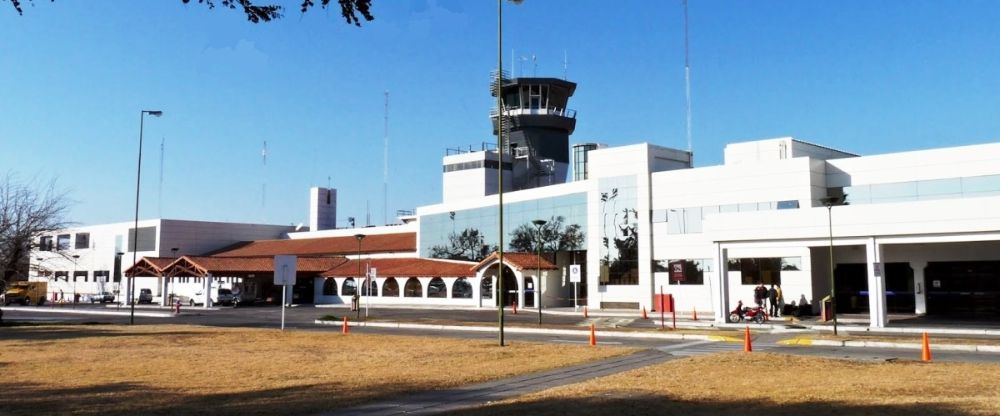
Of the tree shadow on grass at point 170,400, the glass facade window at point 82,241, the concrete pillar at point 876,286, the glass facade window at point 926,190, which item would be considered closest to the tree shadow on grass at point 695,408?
the tree shadow on grass at point 170,400

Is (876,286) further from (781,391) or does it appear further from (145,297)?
(145,297)

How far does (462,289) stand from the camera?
2288 inches

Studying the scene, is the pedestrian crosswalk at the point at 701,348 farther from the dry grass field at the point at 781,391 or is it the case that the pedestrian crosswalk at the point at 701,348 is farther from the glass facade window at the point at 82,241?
the glass facade window at the point at 82,241

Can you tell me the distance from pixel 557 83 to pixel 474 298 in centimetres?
3843

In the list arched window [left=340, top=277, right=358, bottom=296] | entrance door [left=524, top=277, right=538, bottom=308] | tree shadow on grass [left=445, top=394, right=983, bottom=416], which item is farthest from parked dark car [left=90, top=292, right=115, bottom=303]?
tree shadow on grass [left=445, top=394, right=983, bottom=416]

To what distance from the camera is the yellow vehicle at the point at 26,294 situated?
7056 centimetres

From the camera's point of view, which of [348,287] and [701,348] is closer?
[701,348]

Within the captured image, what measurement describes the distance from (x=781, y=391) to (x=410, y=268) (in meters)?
51.3

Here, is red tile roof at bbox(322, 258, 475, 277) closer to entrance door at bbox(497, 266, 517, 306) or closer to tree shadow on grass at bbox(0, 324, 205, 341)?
entrance door at bbox(497, 266, 517, 306)

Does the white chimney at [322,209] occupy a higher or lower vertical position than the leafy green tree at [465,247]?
higher

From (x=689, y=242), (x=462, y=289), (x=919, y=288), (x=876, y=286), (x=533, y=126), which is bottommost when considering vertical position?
(x=462, y=289)

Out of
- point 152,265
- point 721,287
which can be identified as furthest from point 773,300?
point 152,265

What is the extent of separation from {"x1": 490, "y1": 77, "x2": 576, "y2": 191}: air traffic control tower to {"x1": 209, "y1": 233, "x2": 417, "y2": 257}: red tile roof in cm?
1741

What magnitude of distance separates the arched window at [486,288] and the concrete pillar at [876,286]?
3035 centimetres
